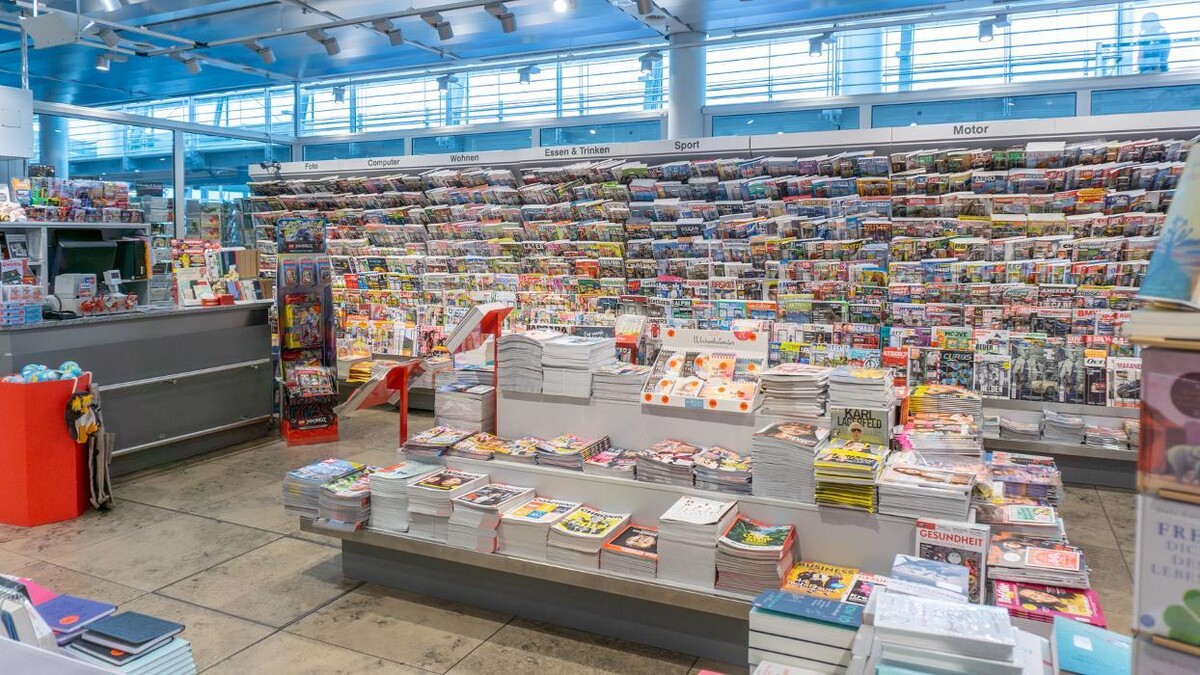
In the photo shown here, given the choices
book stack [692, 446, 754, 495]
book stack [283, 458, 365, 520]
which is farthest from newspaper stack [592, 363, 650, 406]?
book stack [283, 458, 365, 520]

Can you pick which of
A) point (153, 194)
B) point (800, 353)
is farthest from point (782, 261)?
point (153, 194)

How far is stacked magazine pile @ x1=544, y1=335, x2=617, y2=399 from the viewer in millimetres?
3619

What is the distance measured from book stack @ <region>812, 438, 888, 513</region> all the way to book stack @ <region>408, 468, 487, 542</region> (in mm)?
1512

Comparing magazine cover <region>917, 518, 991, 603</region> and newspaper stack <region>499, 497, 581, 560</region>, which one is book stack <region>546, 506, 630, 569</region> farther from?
magazine cover <region>917, 518, 991, 603</region>

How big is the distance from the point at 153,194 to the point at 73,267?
1.96 m

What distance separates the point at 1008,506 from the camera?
10.0 ft

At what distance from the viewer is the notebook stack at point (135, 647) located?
1.68 metres

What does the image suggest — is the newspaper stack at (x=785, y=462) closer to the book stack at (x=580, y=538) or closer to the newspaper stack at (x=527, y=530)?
the book stack at (x=580, y=538)

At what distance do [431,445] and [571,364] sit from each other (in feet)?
2.65

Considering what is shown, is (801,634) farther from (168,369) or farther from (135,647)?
(168,369)

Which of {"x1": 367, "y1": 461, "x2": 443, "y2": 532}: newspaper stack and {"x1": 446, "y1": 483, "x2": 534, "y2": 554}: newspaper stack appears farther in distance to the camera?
{"x1": 367, "y1": 461, "x2": 443, "y2": 532}: newspaper stack

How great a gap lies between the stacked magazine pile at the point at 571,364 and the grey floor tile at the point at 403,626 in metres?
1.05

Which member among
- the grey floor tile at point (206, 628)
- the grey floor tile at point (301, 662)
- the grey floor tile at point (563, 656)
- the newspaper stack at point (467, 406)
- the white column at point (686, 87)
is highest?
the white column at point (686, 87)

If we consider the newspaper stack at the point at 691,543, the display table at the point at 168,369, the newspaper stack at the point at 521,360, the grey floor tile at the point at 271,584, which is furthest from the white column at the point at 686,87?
the newspaper stack at the point at 691,543
